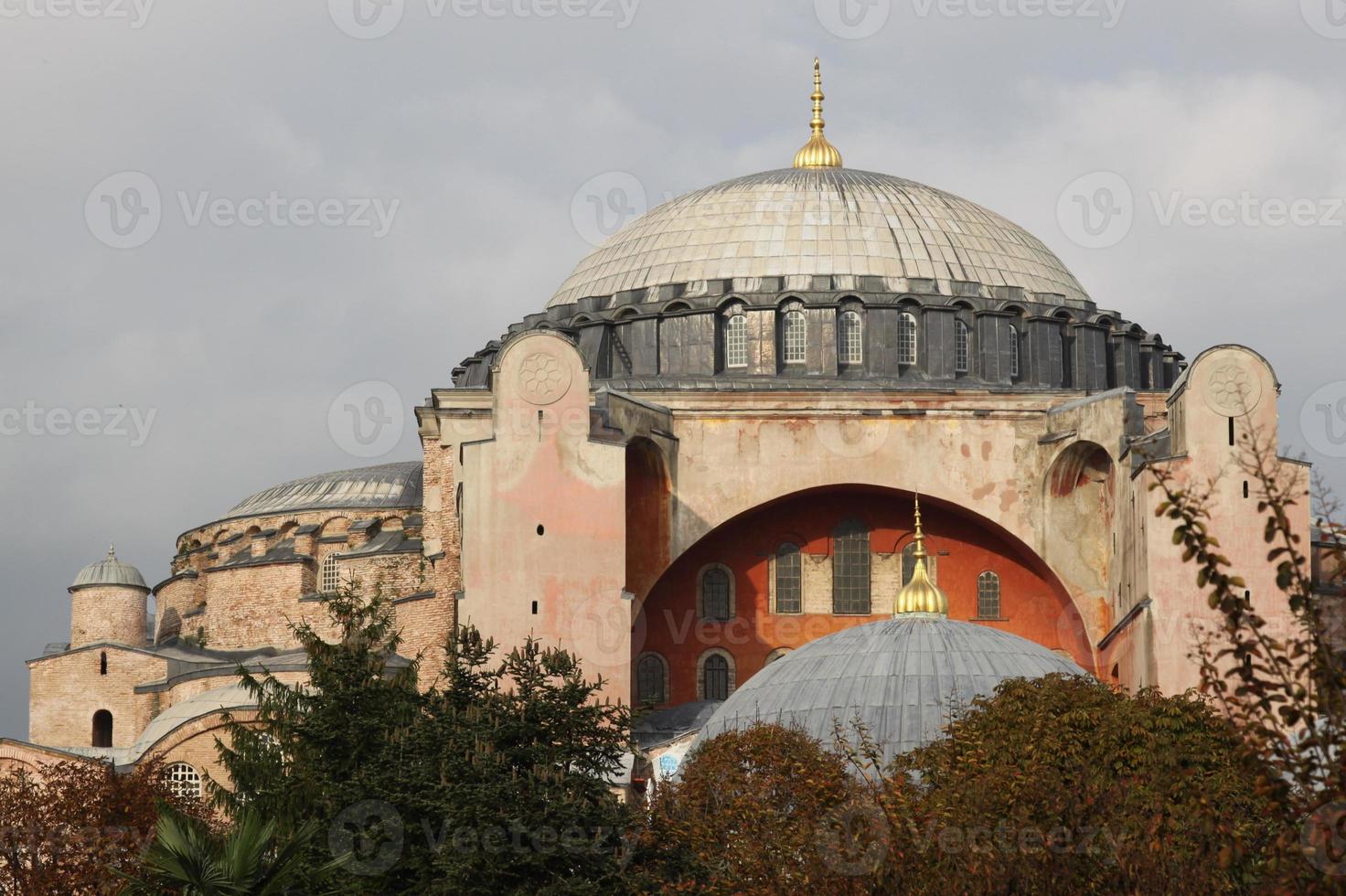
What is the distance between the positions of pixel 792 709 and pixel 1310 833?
22.6 m

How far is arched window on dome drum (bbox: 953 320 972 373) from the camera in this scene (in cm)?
4616

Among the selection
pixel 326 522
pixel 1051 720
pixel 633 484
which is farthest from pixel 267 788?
pixel 326 522

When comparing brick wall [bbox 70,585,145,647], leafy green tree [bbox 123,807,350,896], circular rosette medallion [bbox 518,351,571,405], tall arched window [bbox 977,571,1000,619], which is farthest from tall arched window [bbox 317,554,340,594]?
leafy green tree [bbox 123,807,350,896]

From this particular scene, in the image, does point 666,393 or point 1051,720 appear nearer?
point 1051,720

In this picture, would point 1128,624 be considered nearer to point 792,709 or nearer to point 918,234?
point 792,709

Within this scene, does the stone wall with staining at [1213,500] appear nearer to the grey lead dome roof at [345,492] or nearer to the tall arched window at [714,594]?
the tall arched window at [714,594]

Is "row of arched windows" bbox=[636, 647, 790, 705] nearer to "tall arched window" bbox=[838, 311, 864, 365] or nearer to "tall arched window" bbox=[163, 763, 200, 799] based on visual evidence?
"tall arched window" bbox=[838, 311, 864, 365]

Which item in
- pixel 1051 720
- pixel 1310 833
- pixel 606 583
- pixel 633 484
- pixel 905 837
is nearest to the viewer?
pixel 1310 833

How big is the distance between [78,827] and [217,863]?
10.6 metres

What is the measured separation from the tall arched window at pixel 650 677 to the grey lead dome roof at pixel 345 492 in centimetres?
1548

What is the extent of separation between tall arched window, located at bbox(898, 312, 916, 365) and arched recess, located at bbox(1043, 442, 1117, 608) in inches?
168

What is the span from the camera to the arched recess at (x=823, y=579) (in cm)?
4306

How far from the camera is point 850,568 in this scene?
4394cm

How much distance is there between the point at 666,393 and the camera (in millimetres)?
43688
